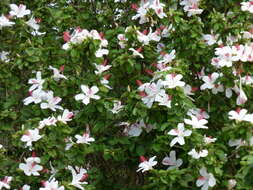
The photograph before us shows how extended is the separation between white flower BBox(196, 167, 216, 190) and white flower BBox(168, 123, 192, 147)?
17cm

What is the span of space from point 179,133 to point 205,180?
0.82 ft

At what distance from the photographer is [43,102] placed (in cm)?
297

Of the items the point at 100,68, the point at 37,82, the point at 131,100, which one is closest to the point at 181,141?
the point at 131,100

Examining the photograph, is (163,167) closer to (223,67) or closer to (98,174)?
(98,174)

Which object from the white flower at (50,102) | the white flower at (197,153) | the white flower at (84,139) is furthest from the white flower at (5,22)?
the white flower at (197,153)

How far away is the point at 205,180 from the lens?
267cm

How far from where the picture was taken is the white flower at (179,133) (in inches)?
103

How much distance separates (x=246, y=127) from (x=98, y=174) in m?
0.98

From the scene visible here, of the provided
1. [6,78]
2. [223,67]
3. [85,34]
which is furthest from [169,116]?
[6,78]

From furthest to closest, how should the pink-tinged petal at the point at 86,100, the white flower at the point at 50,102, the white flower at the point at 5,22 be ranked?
the white flower at the point at 5,22 → the white flower at the point at 50,102 → the pink-tinged petal at the point at 86,100

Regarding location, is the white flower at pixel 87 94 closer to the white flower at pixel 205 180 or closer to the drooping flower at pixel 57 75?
the drooping flower at pixel 57 75

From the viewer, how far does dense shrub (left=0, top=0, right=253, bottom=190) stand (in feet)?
8.82

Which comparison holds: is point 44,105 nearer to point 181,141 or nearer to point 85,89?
point 85,89

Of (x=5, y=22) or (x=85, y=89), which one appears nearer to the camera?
(x=85, y=89)
